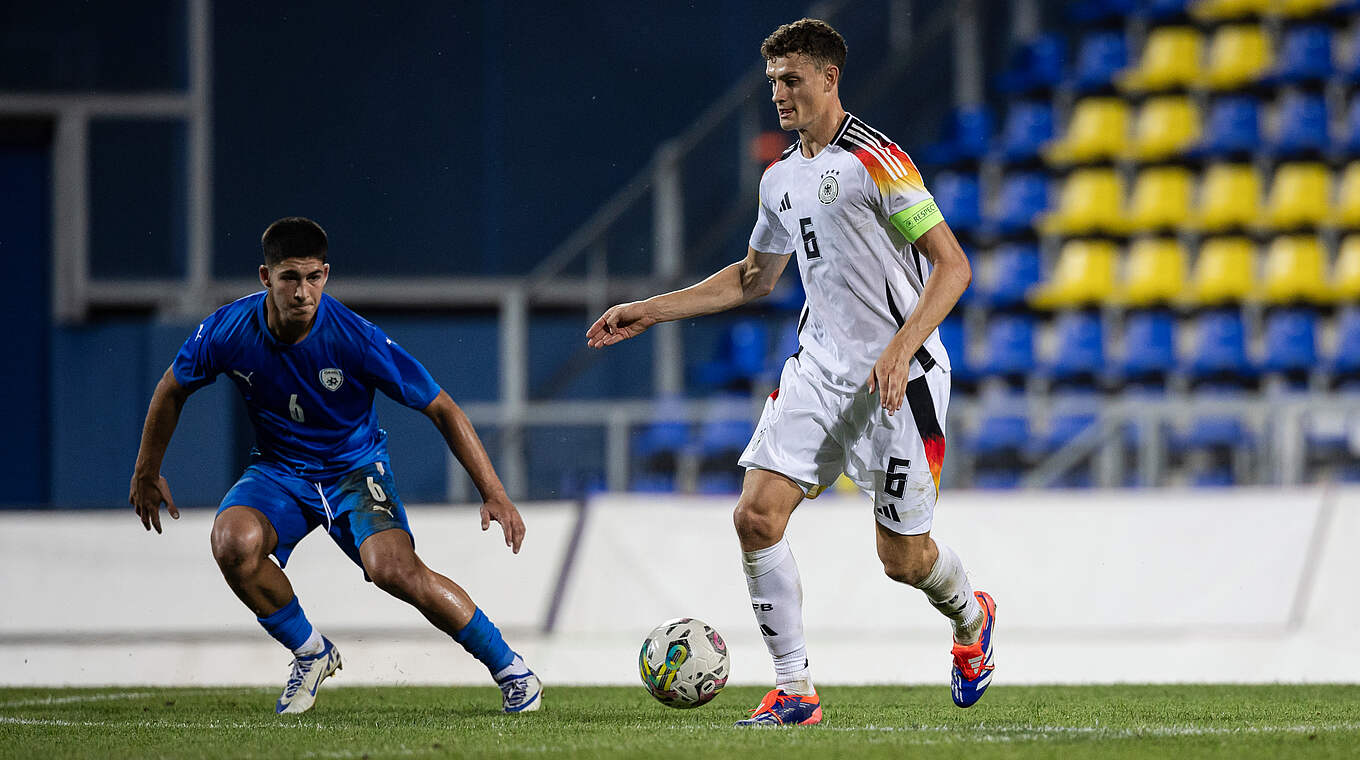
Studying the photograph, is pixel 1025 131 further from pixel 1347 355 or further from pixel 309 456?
pixel 309 456

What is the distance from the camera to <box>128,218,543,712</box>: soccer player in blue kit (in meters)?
5.55

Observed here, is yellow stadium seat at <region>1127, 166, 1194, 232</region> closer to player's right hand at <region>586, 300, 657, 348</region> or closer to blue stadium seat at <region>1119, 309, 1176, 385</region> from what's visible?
blue stadium seat at <region>1119, 309, 1176, 385</region>

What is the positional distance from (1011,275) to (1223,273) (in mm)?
1666

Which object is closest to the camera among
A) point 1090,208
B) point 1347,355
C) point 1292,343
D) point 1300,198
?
point 1347,355

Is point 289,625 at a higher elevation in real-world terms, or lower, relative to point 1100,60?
lower

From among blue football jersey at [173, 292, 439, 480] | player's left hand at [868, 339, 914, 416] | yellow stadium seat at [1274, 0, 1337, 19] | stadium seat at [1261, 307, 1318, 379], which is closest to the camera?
player's left hand at [868, 339, 914, 416]

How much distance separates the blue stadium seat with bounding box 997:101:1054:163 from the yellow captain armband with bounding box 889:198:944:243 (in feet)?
32.0

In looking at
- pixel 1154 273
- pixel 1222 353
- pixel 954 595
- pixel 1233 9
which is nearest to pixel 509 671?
pixel 954 595

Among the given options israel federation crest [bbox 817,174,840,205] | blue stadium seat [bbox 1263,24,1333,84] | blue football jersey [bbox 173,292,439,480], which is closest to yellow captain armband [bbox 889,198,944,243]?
israel federation crest [bbox 817,174,840,205]

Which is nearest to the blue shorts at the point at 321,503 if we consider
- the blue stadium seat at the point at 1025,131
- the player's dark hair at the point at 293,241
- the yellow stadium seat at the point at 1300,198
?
the player's dark hair at the point at 293,241

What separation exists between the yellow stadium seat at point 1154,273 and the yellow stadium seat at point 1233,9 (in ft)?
7.06

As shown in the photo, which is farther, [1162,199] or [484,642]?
[1162,199]

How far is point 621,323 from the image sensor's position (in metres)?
5.54

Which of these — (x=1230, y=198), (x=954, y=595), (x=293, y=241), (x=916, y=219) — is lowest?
(x=954, y=595)
